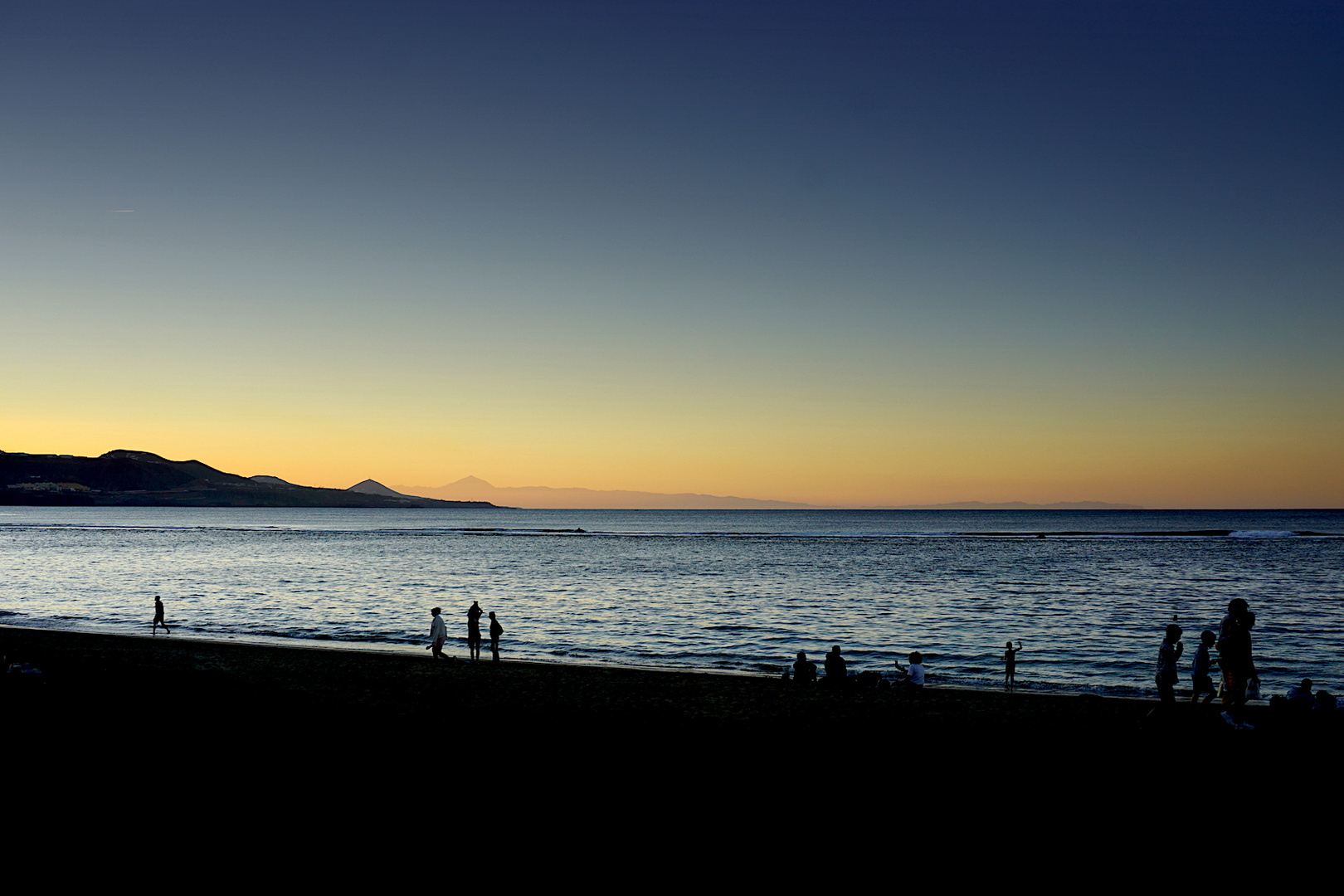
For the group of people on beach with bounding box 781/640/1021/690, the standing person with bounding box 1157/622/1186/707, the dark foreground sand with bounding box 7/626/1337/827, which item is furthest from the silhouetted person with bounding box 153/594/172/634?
the standing person with bounding box 1157/622/1186/707

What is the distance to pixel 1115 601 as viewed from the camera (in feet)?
130

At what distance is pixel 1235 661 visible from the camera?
530 inches

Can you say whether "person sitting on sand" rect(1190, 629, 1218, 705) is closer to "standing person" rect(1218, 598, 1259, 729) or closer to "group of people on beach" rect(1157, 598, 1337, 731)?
"group of people on beach" rect(1157, 598, 1337, 731)

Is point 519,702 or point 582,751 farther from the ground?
point 582,751

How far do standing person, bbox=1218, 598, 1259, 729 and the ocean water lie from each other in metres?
6.78

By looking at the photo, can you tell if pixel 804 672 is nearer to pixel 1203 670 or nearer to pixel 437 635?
pixel 1203 670

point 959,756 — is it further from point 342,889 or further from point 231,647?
point 231,647

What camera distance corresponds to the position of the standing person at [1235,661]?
521 inches

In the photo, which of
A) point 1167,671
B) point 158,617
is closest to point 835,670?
point 1167,671

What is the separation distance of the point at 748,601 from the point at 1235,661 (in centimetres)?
2835

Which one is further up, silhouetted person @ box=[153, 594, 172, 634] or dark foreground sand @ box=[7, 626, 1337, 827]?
dark foreground sand @ box=[7, 626, 1337, 827]


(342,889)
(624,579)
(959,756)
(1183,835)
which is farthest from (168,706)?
(624,579)

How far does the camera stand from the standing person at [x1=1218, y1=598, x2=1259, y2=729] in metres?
13.2

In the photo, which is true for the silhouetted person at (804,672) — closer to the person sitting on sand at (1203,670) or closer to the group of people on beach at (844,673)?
the group of people on beach at (844,673)
